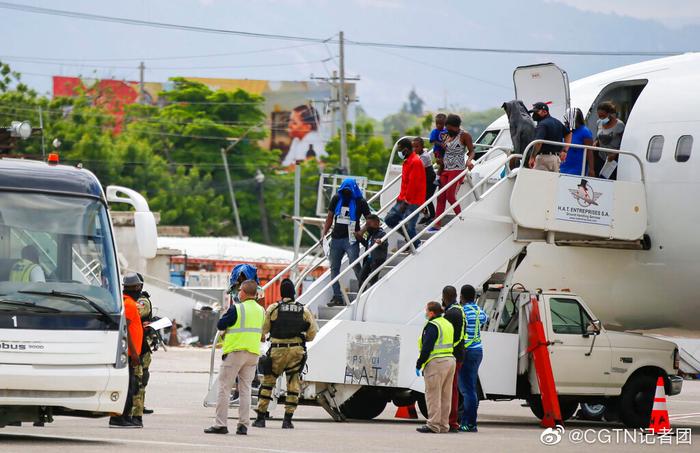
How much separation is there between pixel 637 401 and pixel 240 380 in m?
7.16

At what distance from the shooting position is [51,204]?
14445 millimetres

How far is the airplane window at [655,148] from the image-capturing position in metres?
19.8

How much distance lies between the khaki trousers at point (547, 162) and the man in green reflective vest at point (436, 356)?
3449 millimetres

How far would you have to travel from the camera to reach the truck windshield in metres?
13.9

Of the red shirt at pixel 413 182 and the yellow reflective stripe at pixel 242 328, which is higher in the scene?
the red shirt at pixel 413 182

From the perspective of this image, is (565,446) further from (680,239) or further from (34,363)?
(34,363)

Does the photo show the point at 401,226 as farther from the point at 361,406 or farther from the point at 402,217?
the point at 361,406

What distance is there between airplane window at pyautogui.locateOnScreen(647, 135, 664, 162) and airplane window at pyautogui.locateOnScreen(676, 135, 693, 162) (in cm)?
29

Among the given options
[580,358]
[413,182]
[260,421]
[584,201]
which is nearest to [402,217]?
[413,182]

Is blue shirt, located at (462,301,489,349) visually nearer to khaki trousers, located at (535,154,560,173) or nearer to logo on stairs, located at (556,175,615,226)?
logo on stairs, located at (556,175,615,226)

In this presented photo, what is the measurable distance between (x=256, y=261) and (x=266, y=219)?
44.4 m

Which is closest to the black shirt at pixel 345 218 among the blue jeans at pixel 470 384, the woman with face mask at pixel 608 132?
the blue jeans at pixel 470 384

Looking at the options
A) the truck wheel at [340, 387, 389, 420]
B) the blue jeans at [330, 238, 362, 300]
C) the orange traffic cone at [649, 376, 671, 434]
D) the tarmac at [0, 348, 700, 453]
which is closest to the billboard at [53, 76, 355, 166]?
the tarmac at [0, 348, 700, 453]

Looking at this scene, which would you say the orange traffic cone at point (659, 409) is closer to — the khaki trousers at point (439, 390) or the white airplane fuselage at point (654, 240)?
the white airplane fuselage at point (654, 240)
